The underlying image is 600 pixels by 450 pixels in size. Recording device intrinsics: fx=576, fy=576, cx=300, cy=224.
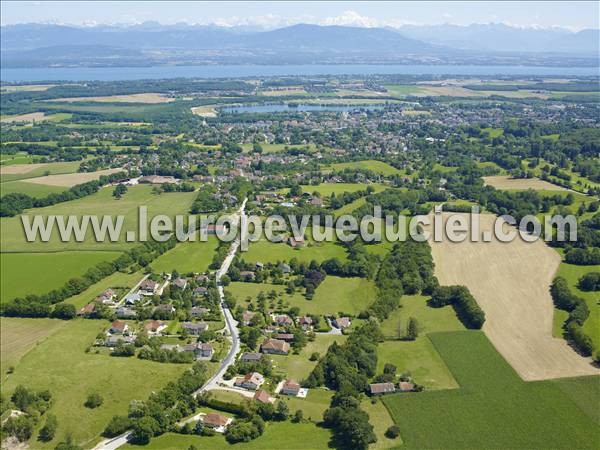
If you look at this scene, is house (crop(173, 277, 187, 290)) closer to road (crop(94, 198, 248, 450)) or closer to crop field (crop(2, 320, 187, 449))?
road (crop(94, 198, 248, 450))

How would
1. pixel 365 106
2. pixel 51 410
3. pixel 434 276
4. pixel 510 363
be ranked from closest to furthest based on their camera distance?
pixel 51 410 → pixel 510 363 → pixel 434 276 → pixel 365 106

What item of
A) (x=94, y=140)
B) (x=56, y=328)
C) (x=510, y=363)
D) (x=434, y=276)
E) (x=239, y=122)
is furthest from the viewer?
(x=239, y=122)

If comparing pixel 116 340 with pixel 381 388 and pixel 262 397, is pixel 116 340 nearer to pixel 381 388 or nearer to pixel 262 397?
pixel 262 397

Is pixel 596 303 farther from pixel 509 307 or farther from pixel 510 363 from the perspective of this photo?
pixel 510 363

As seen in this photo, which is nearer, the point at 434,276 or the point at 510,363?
the point at 510,363

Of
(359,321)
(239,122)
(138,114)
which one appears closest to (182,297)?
(359,321)

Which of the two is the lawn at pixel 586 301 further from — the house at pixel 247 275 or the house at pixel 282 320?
the house at pixel 247 275

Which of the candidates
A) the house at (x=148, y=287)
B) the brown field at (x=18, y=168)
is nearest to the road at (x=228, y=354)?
the house at (x=148, y=287)
